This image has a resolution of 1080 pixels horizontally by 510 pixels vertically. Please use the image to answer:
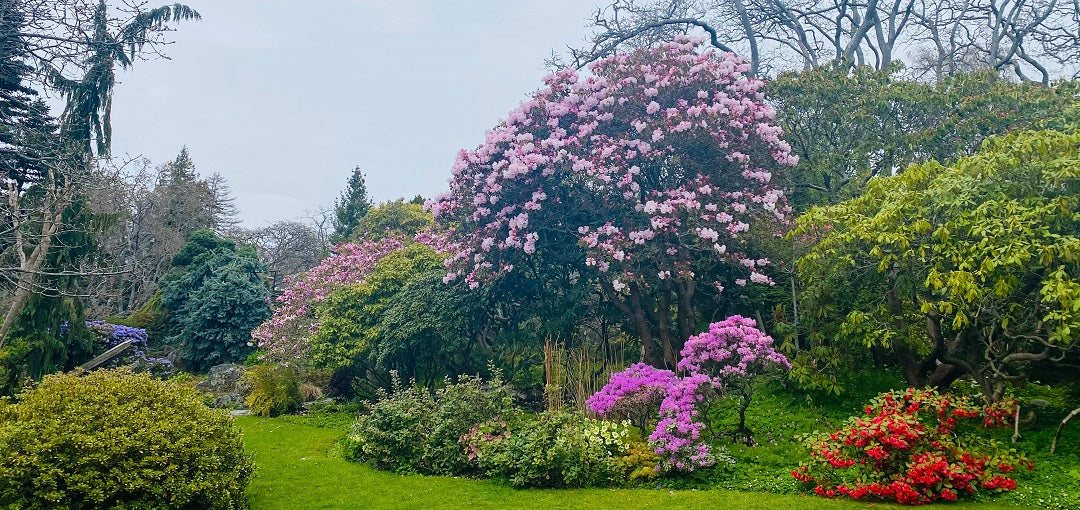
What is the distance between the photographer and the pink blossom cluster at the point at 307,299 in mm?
15547

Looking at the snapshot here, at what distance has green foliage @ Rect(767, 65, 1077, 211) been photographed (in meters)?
11.1

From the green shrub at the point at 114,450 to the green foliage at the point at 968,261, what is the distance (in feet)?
24.3

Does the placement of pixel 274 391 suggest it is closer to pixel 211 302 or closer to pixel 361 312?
pixel 361 312

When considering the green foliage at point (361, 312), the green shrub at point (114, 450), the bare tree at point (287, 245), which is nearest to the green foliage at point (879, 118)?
the green foliage at point (361, 312)

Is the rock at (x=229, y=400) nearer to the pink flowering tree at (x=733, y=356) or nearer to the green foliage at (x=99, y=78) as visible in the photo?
the green foliage at (x=99, y=78)

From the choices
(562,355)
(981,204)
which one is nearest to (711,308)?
(562,355)

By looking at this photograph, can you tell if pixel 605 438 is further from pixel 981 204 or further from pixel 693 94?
pixel 693 94

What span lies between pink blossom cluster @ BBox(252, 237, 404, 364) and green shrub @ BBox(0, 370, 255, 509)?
818cm

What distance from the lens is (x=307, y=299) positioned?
16750 mm

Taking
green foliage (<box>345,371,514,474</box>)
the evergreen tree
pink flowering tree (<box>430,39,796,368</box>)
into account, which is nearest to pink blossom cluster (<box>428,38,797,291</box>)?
pink flowering tree (<box>430,39,796,368</box>)

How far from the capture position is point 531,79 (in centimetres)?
1388

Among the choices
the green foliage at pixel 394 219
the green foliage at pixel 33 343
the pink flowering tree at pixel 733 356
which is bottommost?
the pink flowering tree at pixel 733 356

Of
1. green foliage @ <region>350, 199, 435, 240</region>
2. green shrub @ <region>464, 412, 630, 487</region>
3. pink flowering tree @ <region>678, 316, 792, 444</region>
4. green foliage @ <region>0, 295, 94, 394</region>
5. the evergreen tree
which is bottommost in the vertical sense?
green shrub @ <region>464, 412, 630, 487</region>

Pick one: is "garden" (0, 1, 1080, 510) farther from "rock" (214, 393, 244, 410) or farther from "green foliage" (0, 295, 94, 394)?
"rock" (214, 393, 244, 410)
